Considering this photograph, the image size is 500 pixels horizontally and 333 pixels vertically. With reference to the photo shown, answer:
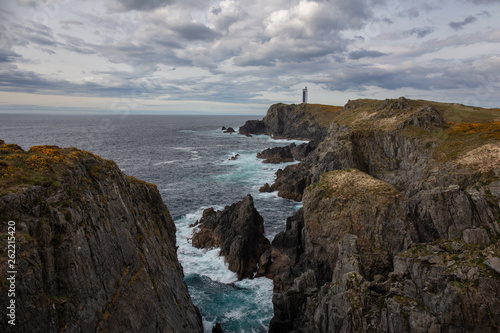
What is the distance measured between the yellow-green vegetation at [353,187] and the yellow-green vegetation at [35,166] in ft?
99.4

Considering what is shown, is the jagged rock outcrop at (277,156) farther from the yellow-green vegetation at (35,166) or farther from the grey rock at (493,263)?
the yellow-green vegetation at (35,166)

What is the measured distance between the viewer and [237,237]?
43.1m

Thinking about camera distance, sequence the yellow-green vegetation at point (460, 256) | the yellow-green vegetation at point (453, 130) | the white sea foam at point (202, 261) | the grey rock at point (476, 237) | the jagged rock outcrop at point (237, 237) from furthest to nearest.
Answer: the yellow-green vegetation at point (453, 130) → the jagged rock outcrop at point (237, 237) → the white sea foam at point (202, 261) → the grey rock at point (476, 237) → the yellow-green vegetation at point (460, 256)

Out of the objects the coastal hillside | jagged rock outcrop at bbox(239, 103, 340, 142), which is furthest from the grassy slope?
jagged rock outcrop at bbox(239, 103, 340, 142)

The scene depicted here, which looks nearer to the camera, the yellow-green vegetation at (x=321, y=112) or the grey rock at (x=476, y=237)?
the grey rock at (x=476, y=237)

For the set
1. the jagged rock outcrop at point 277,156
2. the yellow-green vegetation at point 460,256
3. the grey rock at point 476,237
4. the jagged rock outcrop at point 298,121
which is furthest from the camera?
the jagged rock outcrop at point 298,121

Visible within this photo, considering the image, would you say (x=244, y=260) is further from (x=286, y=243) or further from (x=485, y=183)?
(x=485, y=183)

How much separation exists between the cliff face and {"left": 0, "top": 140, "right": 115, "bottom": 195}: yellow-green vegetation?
44mm

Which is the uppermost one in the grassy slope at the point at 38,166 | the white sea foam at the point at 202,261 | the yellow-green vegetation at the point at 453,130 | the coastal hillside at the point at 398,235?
the yellow-green vegetation at the point at 453,130

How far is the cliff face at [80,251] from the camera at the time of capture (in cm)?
1305

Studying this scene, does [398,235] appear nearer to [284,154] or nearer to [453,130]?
[453,130]

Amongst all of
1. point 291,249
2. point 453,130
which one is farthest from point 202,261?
point 453,130

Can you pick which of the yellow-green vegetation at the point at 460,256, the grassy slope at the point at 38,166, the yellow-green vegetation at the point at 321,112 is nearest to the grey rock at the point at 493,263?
the yellow-green vegetation at the point at 460,256

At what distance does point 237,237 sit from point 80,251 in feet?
95.6
